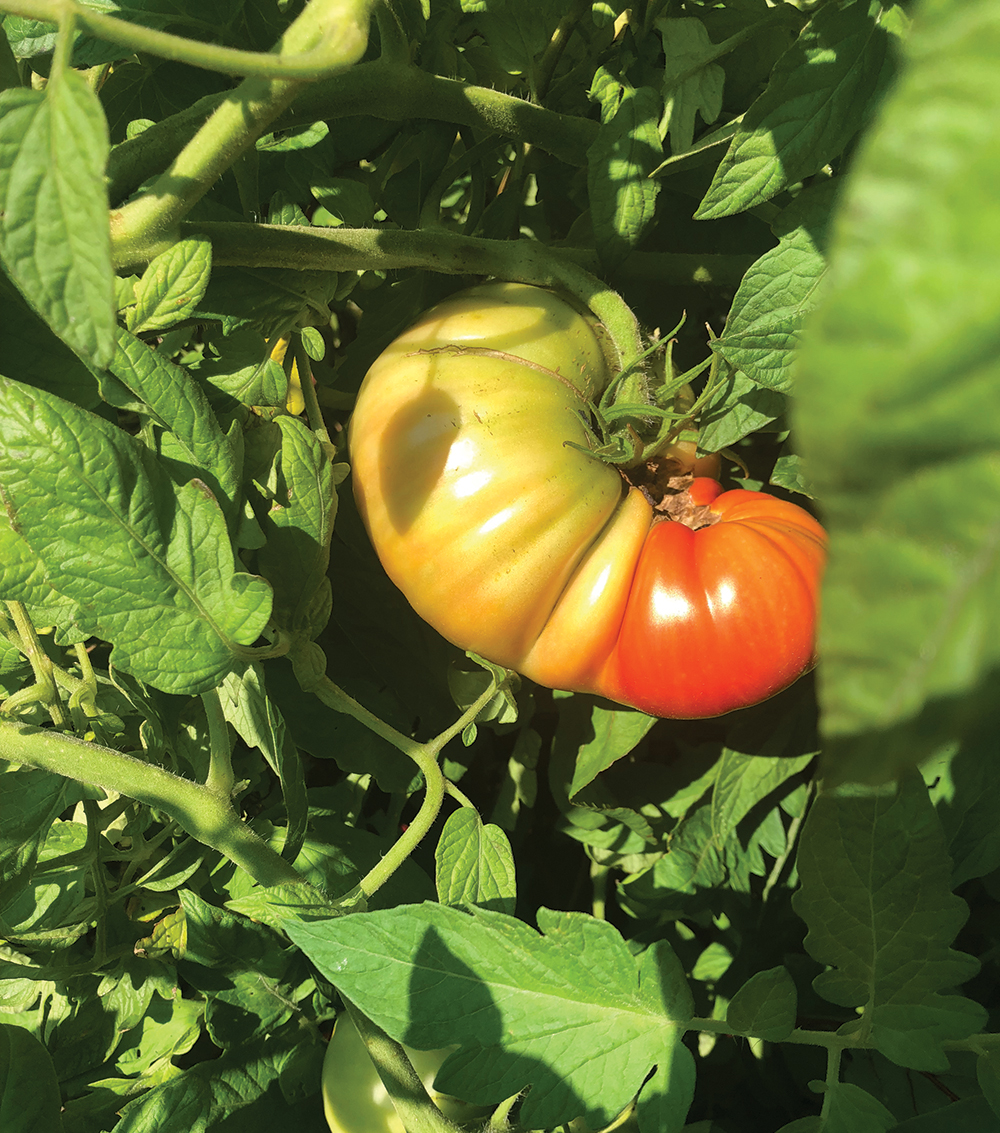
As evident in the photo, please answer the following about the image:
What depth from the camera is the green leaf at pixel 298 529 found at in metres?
0.59

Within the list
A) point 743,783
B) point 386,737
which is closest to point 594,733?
point 743,783

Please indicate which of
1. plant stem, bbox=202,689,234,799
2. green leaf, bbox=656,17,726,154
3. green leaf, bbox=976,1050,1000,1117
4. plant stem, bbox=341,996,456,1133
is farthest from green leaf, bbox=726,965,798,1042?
green leaf, bbox=656,17,726,154

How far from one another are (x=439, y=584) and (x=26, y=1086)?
46cm

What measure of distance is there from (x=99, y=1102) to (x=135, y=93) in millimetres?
795

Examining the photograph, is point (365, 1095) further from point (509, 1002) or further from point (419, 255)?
point (419, 255)

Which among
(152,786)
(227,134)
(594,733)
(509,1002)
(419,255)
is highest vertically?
(227,134)

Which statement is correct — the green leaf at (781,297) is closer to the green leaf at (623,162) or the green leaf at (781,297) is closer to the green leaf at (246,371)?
the green leaf at (623,162)

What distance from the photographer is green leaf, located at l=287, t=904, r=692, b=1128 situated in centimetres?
54

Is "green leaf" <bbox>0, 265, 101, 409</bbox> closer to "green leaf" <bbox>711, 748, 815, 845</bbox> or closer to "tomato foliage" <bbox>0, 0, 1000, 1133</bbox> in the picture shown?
"tomato foliage" <bbox>0, 0, 1000, 1133</bbox>

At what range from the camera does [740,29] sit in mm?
669

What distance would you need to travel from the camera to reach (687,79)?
0.66 m

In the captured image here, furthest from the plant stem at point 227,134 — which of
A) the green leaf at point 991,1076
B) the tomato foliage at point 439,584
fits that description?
the green leaf at point 991,1076

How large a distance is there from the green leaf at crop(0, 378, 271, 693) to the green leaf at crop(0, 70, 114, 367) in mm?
138

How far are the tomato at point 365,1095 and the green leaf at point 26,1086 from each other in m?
0.21
